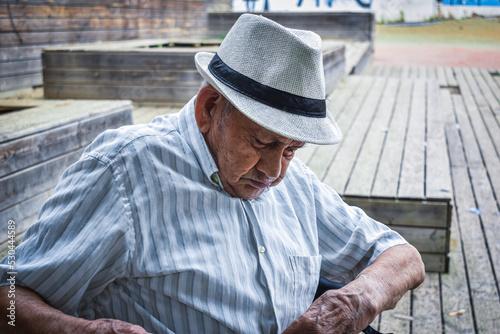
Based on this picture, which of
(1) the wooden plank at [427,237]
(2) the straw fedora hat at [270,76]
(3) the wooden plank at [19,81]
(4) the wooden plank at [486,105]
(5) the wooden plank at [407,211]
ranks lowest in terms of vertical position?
(4) the wooden plank at [486,105]

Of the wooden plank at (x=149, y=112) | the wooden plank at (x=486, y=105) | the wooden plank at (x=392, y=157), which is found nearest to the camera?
the wooden plank at (x=392, y=157)

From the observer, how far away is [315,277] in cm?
137

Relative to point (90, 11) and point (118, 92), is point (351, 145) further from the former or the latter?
point (90, 11)

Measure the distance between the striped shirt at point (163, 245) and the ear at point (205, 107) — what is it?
25mm

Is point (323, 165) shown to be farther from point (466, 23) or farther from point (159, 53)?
point (466, 23)

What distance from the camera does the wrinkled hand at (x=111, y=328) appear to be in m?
0.98

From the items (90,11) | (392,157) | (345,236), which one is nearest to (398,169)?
(392,157)

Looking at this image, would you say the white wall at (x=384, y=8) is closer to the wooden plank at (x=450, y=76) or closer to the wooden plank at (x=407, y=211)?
the wooden plank at (x=450, y=76)

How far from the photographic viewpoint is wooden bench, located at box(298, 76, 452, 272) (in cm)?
261

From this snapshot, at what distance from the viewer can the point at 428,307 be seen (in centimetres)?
246

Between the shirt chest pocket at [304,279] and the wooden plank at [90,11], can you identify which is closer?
the shirt chest pocket at [304,279]

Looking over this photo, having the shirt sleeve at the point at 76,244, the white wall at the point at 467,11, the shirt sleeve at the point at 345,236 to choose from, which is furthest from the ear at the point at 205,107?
the white wall at the point at 467,11

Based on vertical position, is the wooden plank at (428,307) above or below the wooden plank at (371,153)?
below

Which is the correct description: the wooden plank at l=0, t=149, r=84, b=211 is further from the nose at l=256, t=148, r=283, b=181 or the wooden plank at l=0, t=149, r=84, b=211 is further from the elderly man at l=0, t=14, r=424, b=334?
the nose at l=256, t=148, r=283, b=181
